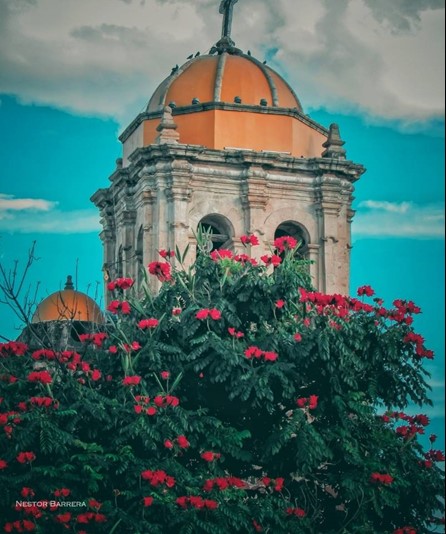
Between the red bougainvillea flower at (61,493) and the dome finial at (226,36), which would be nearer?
the red bougainvillea flower at (61,493)

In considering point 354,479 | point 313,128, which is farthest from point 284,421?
point 313,128

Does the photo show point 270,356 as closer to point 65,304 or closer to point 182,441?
point 182,441

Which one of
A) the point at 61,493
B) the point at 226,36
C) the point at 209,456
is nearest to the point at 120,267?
the point at 226,36

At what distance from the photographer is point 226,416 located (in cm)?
2534

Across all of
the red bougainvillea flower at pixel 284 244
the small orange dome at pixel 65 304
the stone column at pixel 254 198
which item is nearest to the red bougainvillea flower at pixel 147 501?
the red bougainvillea flower at pixel 284 244

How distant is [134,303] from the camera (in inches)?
1023

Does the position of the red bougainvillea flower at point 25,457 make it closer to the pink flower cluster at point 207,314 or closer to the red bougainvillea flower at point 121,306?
the red bougainvillea flower at point 121,306

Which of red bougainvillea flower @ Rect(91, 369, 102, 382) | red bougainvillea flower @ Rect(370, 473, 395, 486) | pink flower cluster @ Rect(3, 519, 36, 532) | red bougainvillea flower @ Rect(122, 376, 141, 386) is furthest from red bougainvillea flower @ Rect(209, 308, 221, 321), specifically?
pink flower cluster @ Rect(3, 519, 36, 532)

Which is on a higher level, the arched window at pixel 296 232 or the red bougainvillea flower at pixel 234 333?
the arched window at pixel 296 232

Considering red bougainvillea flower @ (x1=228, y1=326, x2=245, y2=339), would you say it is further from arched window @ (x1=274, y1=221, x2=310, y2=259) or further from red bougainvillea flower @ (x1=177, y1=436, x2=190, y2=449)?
arched window @ (x1=274, y1=221, x2=310, y2=259)

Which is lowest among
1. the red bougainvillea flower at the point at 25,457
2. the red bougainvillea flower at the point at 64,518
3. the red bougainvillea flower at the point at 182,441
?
the red bougainvillea flower at the point at 64,518

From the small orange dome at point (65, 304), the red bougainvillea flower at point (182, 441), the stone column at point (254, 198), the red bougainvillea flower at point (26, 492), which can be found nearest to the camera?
the red bougainvillea flower at point (26, 492)

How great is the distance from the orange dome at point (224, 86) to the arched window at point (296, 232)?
2.37 m

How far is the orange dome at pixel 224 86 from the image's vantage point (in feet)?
127
